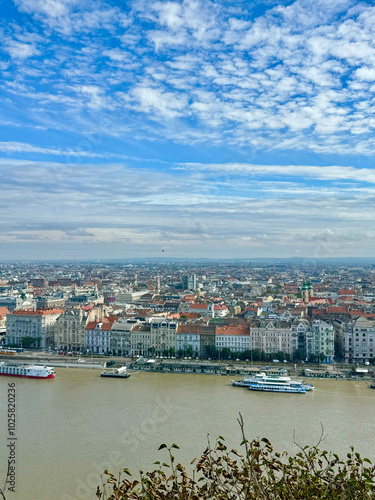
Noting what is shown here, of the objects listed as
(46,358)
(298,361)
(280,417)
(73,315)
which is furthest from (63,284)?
(280,417)

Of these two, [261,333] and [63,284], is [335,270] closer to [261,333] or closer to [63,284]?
[63,284]

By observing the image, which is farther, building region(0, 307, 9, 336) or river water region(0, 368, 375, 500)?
building region(0, 307, 9, 336)

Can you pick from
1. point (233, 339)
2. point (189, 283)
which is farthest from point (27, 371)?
point (189, 283)

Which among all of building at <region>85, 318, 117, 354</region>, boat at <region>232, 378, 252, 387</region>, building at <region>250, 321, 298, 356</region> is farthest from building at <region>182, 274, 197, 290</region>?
boat at <region>232, 378, 252, 387</region>

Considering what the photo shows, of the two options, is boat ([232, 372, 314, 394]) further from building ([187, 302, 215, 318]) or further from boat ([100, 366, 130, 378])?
building ([187, 302, 215, 318])

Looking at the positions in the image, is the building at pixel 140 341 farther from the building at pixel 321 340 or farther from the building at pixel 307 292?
the building at pixel 307 292

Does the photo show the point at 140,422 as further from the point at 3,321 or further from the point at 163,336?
the point at 3,321
